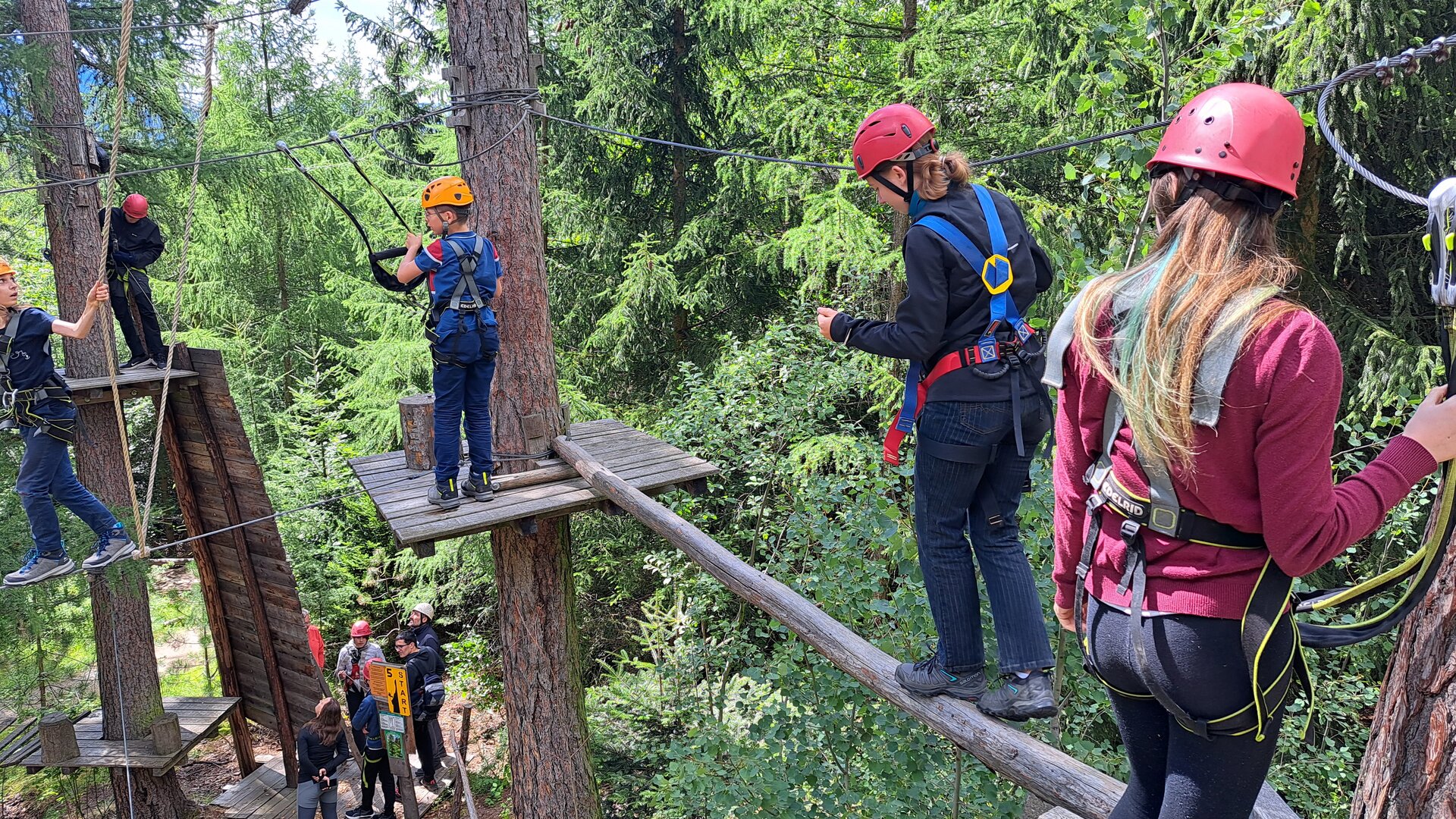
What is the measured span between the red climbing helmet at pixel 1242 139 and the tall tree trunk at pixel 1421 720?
2.42 feet

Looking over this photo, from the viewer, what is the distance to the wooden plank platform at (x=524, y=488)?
4711 millimetres

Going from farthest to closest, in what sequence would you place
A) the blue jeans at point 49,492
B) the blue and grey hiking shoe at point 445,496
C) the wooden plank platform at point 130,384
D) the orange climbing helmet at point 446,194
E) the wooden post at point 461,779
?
1. the wooden post at point 461,779
2. the wooden plank platform at point 130,384
3. the blue jeans at point 49,492
4. the blue and grey hiking shoe at point 445,496
5. the orange climbing helmet at point 446,194

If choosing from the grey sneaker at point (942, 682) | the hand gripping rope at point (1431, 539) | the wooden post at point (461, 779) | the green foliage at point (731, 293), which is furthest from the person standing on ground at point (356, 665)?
the hand gripping rope at point (1431, 539)

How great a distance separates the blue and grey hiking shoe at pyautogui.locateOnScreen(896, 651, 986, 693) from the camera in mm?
2582

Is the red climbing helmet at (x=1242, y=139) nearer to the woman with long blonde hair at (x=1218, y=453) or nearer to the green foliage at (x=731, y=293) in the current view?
the woman with long blonde hair at (x=1218, y=453)

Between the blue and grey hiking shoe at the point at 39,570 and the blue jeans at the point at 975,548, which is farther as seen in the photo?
the blue and grey hiking shoe at the point at 39,570

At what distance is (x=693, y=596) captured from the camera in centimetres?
744

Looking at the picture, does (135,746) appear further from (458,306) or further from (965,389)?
(965,389)

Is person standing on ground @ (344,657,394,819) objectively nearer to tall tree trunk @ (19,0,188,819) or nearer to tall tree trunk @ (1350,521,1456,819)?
tall tree trunk @ (19,0,188,819)

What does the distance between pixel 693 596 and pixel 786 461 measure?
143cm

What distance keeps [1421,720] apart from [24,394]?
6665 millimetres

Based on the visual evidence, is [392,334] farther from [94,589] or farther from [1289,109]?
[1289,109]

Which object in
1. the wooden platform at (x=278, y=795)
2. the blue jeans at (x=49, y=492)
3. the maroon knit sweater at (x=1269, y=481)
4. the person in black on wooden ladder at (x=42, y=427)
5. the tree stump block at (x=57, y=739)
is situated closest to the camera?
the maroon knit sweater at (x=1269, y=481)

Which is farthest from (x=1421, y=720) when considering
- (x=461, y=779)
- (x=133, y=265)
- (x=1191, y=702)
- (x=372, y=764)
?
(x=461, y=779)
